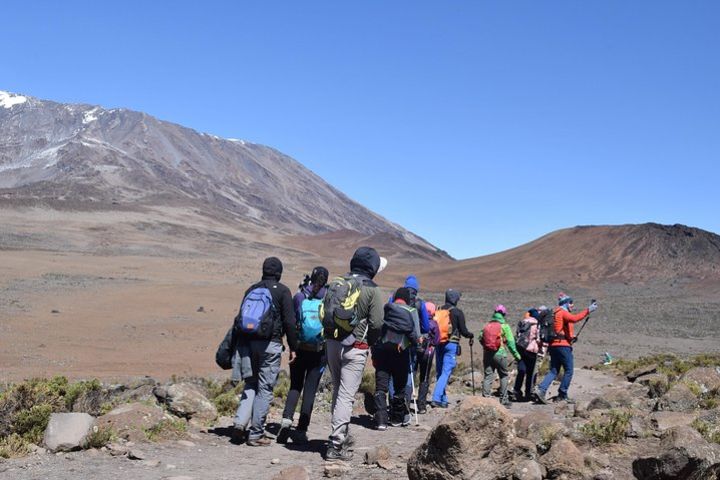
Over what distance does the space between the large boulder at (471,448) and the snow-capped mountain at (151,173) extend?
86.1 m

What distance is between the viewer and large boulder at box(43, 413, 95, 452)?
18.6 ft

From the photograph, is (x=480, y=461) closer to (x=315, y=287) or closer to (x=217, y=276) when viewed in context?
(x=315, y=287)

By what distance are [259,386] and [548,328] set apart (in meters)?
5.14

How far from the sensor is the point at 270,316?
6176mm

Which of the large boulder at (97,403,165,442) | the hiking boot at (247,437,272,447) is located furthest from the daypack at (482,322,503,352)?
the large boulder at (97,403,165,442)

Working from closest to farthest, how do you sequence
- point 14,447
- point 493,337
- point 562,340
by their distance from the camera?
point 14,447, point 493,337, point 562,340

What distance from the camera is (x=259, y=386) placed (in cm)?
628

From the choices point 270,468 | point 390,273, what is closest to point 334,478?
point 270,468

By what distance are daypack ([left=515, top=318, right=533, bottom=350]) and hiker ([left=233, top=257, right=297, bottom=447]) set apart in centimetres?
475

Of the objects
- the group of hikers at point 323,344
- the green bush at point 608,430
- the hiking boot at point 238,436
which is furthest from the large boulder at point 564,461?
the hiking boot at point 238,436

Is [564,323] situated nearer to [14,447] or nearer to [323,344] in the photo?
[323,344]

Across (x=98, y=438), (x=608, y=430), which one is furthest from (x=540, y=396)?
(x=98, y=438)

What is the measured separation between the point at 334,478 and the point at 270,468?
22.9 inches

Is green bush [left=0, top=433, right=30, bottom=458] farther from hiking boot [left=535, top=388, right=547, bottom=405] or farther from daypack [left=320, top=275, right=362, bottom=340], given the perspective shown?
hiking boot [left=535, top=388, right=547, bottom=405]
